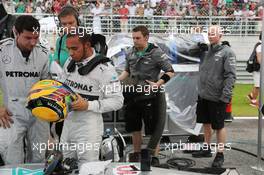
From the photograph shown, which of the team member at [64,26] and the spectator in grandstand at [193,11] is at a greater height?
the spectator in grandstand at [193,11]

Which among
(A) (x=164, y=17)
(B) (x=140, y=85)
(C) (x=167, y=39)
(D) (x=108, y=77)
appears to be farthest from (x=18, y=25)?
(A) (x=164, y=17)

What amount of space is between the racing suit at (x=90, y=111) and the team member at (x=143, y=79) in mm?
1752

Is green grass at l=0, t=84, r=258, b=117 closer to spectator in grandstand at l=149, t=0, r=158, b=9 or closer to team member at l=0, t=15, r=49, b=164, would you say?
spectator in grandstand at l=149, t=0, r=158, b=9

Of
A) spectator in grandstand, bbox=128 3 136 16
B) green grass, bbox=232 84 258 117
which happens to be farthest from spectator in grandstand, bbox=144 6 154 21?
green grass, bbox=232 84 258 117

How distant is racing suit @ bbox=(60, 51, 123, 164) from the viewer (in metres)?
3.10

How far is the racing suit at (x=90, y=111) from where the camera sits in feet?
10.2

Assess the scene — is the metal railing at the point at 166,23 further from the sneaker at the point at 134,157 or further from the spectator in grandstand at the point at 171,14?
the sneaker at the point at 134,157

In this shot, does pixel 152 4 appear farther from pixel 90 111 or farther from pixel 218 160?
pixel 90 111

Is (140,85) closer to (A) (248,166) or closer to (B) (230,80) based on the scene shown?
(B) (230,80)

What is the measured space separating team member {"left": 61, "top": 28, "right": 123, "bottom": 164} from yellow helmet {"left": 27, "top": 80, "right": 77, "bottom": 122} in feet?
Answer: 0.91

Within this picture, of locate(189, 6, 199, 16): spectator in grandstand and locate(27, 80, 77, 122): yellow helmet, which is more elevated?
locate(189, 6, 199, 16): spectator in grandstand

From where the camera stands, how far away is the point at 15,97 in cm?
353

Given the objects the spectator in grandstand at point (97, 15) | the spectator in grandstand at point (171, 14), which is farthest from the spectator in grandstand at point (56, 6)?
the spectator in grandstand at point (171, 14)

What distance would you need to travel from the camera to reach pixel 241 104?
32.4ft
